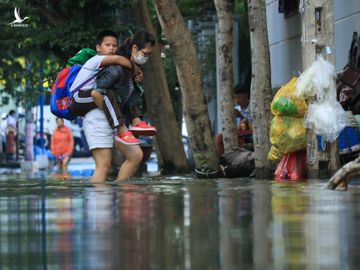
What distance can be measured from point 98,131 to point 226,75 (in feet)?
20.2

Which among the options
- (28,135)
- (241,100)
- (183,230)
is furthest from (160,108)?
(28,135)

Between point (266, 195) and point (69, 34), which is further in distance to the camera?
point (69, 34)

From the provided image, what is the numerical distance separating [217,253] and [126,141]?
6.48 metres

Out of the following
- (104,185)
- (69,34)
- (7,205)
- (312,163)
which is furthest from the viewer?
(69,34)

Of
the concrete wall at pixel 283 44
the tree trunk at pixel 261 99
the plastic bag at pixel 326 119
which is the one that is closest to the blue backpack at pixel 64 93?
the plastic bag at pixel 326 119

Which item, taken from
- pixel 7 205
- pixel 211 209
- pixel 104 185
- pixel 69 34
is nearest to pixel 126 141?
pixel 104 185

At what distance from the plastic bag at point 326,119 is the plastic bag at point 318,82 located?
106 millimetres

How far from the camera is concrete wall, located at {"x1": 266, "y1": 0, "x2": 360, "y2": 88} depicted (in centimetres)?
1719

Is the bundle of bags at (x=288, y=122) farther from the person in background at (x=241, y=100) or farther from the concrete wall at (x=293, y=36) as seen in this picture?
the person in background at (x=241, y=100)

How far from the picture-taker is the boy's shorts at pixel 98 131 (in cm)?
1260

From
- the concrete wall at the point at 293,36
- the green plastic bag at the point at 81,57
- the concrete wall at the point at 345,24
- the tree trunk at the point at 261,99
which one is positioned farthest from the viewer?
the concrete wall at the point at 293,36

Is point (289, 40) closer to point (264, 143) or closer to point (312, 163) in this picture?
point (264, 143)

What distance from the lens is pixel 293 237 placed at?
680 centimetres

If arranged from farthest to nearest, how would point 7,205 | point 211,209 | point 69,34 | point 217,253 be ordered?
1. point 69,34
2. point 7,205
3. point 211,209
4. point 217,253
